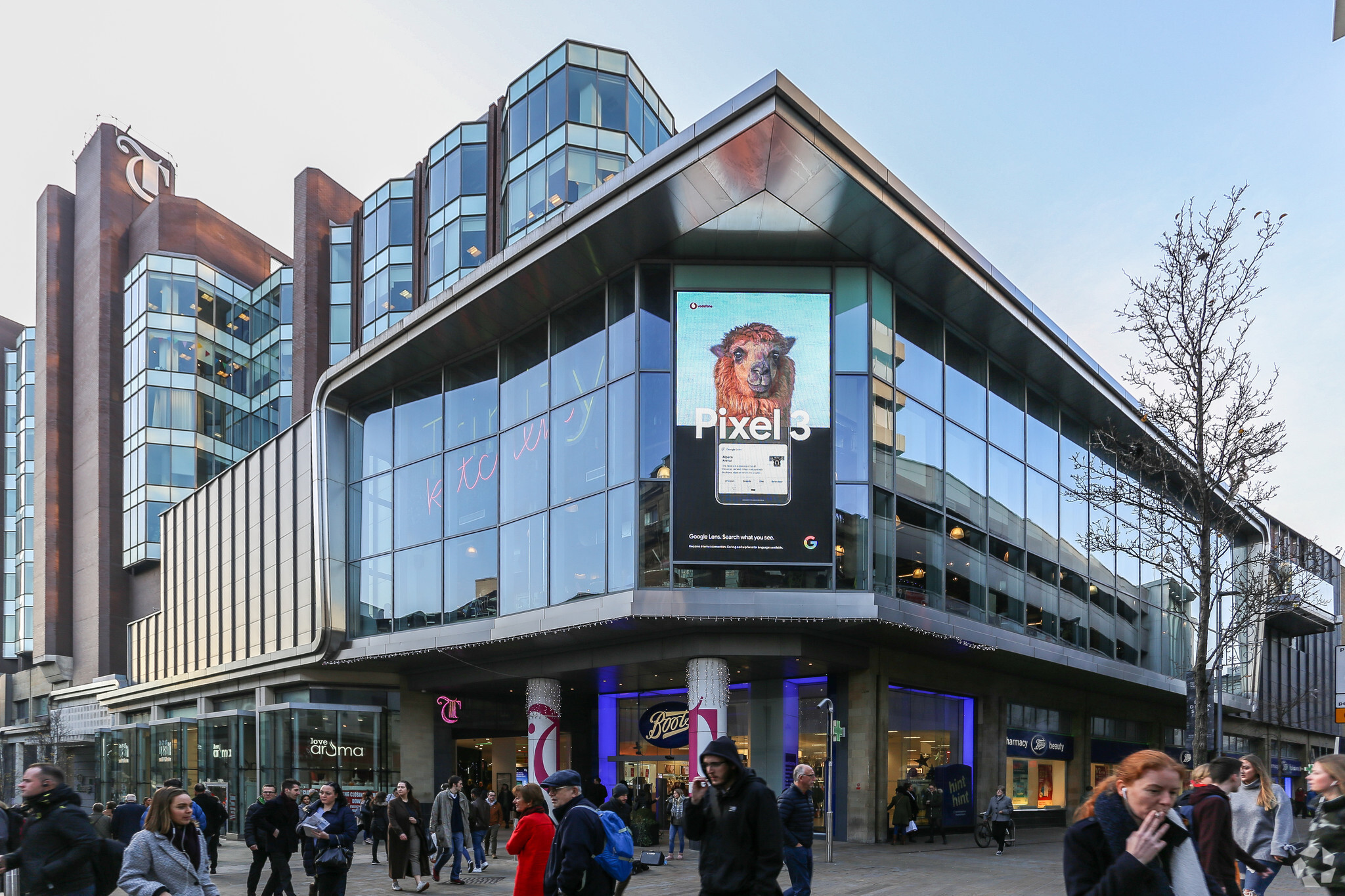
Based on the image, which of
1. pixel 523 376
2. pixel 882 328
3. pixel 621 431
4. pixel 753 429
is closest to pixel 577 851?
pixel 753 429

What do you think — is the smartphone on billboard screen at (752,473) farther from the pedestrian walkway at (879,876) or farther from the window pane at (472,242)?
the window pane at (472,242)

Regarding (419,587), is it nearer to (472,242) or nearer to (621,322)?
(621,322)

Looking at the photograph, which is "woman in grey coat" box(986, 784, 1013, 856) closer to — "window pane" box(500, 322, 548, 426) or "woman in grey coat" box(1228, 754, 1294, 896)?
"window pane" box(500, 322, 548, 426)

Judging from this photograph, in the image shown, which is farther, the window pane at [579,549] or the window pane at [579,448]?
the window pane at [579,448]

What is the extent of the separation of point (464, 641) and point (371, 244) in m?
29.0

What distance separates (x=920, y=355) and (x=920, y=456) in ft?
7.85

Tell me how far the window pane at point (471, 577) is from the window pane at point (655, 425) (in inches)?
231

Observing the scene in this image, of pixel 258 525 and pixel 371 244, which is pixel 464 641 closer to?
pixel 258 525

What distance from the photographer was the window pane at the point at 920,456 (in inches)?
997

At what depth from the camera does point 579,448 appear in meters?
25.5

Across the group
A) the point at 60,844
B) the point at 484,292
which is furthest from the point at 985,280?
the point at 60,844

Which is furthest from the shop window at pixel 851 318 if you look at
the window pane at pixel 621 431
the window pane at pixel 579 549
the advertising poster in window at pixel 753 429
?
the window pane at pixel 579 549

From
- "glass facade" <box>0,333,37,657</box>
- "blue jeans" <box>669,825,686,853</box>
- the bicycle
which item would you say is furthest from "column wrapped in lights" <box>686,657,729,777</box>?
"glass facade" <box>0,333,37,657</box>

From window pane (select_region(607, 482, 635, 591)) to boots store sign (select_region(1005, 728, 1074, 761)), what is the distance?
45.4 ft
